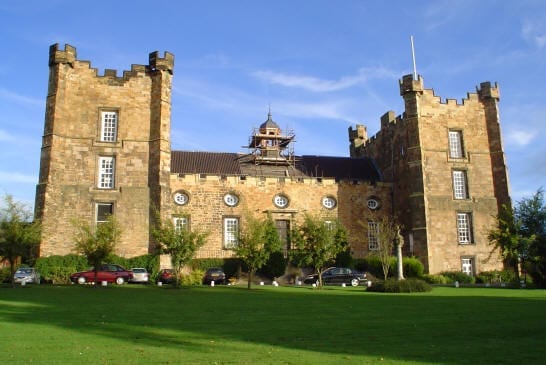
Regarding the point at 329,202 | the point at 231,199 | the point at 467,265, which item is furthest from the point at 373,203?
the point at 231,199

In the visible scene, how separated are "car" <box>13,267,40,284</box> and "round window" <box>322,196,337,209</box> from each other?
2099 centimetres

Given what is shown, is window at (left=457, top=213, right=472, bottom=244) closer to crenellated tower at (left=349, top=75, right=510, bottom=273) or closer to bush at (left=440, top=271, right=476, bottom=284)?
crenellated tower at (left=349, top=75, right=510, bottom=273)

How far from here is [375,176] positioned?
154ft

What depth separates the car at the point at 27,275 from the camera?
2945 centimetres

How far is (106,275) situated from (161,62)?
1521 centimetres

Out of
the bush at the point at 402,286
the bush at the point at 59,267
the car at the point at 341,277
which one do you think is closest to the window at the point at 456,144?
the car at the point at 341,277

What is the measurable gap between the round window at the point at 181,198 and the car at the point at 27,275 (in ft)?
35.7

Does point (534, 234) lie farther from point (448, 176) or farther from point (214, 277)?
point (214, 277)

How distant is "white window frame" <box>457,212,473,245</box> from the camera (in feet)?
133

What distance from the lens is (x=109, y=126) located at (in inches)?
1416

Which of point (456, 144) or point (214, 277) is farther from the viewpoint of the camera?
point (456, 144)

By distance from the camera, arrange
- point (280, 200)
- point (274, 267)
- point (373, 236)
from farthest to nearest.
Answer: point (373, 236)
point (280, 200)
point (274, 267)

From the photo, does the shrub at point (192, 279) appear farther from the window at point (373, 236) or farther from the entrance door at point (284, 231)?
the window at point (373, 236)

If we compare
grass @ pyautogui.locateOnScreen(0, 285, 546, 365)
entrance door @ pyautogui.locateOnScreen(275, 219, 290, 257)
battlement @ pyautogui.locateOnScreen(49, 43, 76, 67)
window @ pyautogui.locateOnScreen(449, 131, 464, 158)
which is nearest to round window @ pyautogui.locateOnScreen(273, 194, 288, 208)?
entrance door @ pyautogui.locateOnScreen(275, 219, 290, 257)
